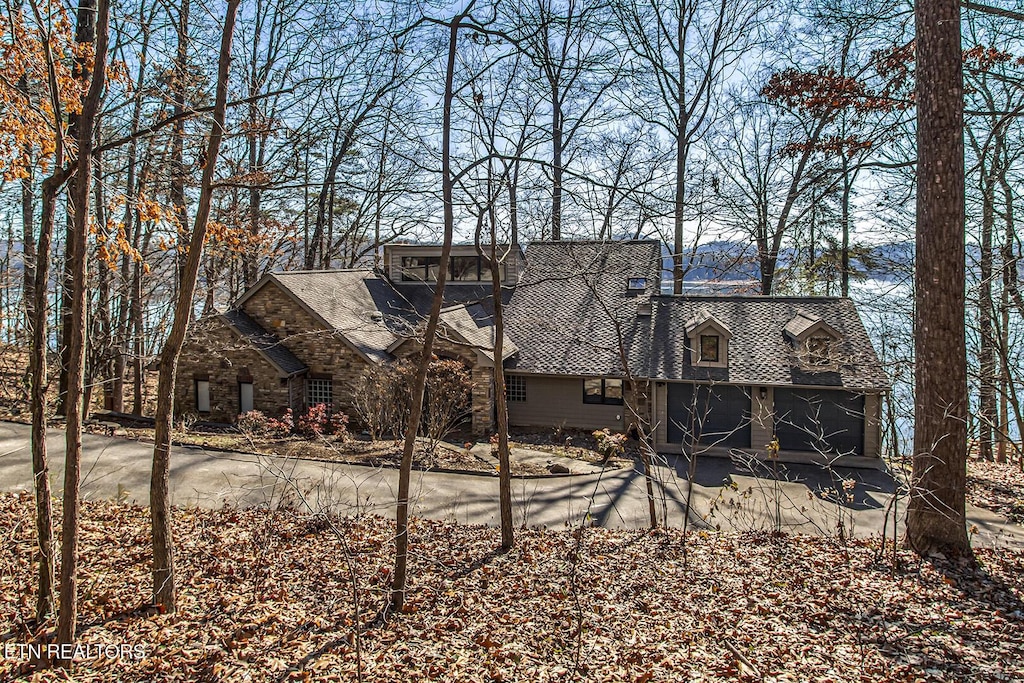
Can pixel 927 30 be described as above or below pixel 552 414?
above

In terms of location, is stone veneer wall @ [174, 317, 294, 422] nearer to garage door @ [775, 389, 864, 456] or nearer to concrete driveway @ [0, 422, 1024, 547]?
concrete driveway @ [0, 422, 1024, 547]

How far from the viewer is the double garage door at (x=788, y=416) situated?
→ 1628 centimetres

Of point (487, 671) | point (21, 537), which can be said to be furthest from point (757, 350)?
point (21, 537)

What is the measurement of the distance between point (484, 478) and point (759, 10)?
1844cm

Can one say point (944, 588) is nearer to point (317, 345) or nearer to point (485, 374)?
point (485, 374)

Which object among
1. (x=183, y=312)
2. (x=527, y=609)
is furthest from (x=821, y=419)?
(x=183, y=312)

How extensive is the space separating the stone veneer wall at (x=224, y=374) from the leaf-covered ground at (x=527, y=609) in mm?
9401

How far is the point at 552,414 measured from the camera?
1923 cm

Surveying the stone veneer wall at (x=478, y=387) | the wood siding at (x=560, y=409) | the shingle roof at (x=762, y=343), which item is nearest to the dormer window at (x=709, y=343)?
the shingle roof at (x=762, y=343)

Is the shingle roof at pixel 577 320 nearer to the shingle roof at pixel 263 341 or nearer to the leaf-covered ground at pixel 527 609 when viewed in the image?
the shingle roof at pixel 263 341

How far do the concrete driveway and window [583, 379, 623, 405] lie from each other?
4.94 metres

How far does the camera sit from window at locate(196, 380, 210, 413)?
1862 centimetres

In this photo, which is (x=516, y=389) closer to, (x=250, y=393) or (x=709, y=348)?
(x=709, y=348)

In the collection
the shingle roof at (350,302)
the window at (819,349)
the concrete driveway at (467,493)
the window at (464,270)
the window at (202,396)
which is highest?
the window at (464,270)
